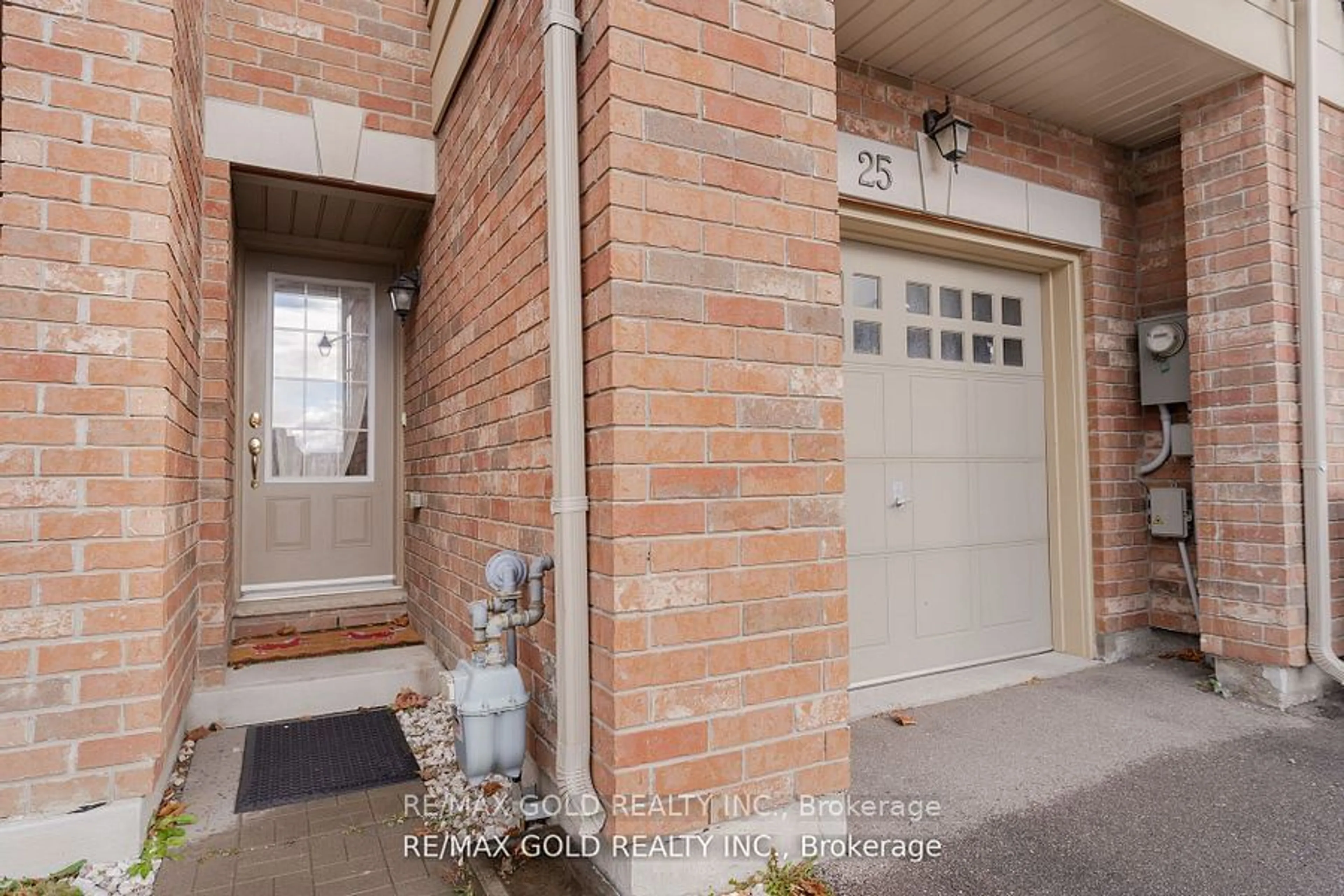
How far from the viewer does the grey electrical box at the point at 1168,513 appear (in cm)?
391

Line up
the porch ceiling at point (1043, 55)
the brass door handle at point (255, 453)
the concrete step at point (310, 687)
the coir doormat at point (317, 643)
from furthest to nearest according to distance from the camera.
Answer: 1. the brass door handle at point (255, 453)
2. the coir doormat at point (317, 643)
3. the concrete step at point (310, 687)
4. the porch ceiling at point (1043, 55)

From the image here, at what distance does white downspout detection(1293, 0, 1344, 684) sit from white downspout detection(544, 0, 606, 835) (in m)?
3.45

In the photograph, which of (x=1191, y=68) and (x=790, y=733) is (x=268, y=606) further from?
(x=1191, y=68)

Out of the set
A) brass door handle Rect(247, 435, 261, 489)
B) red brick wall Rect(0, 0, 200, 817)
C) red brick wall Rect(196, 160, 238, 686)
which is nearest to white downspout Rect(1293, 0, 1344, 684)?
red brick wall Rect(0, 0, 200, 817)

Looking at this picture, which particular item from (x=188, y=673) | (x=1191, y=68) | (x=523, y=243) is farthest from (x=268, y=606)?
(x=1191, y=68)

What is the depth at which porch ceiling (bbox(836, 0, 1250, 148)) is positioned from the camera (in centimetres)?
293

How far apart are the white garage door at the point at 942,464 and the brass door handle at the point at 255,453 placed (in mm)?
3314

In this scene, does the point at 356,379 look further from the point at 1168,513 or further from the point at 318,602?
the point at 1168,513

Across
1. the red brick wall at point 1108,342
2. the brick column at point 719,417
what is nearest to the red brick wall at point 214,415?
the brick column at point 719,417

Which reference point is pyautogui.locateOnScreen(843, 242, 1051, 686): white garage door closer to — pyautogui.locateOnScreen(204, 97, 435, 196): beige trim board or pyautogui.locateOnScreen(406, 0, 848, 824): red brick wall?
pyautogui.locateOnScreen(406, 0, 848, 824): red brick wall

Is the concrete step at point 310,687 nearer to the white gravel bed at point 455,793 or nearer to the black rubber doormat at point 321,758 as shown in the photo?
the black rubber doormat at point 321,758

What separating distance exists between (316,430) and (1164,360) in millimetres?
4913

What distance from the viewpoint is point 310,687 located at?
3.29m

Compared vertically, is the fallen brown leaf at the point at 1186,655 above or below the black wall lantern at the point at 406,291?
below
